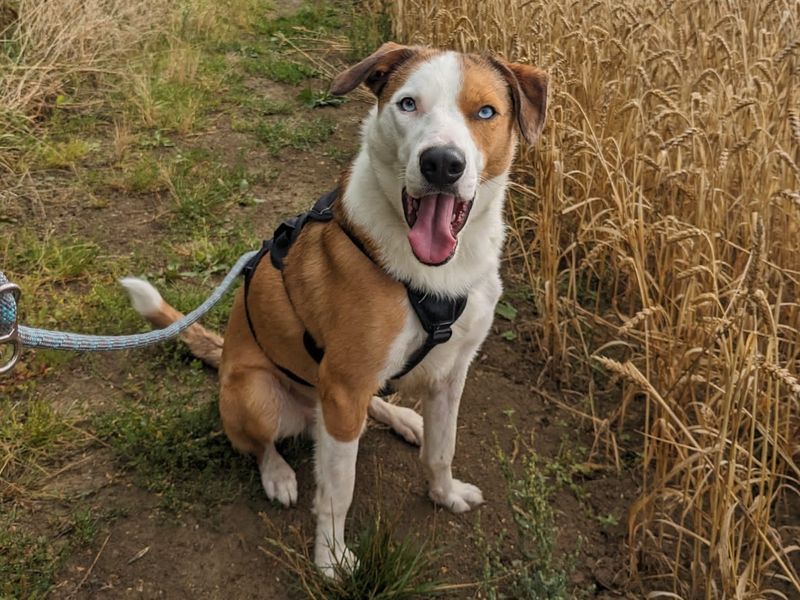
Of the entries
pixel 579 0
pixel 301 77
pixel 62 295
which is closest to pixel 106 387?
pixel 62 295

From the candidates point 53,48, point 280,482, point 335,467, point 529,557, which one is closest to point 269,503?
point 280,482

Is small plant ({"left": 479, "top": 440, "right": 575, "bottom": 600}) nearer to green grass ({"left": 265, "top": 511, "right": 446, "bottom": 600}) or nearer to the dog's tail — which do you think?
green grass ({"left": 265, "top": 511, "right": 446, "bottom": 600})

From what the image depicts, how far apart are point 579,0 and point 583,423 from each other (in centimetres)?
285

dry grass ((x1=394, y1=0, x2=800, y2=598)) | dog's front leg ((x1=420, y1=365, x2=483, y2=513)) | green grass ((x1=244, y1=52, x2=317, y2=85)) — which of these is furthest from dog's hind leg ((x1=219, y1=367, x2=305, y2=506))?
green grass ((x1=244, y1=52, x2=317, y2=85))

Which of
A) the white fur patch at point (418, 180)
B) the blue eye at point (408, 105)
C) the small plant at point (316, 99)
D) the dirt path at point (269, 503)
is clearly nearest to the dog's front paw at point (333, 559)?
the dirt path at point (269, 503)

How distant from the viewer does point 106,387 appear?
3273 mm

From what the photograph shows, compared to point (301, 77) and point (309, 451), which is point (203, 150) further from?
point (309, 451)

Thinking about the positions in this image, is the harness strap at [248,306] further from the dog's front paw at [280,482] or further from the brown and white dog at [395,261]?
the dog's front paw at [280,482]

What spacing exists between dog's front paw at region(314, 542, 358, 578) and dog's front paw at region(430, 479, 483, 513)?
0.50m

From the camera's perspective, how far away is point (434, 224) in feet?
7.06

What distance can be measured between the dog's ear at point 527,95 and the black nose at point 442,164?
0.48 metres

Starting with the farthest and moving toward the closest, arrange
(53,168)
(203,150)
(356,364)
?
(203,150) → (53,168) → (356,364)

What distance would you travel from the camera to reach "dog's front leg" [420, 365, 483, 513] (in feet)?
8.67

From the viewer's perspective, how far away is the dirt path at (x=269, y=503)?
2.49 metres
